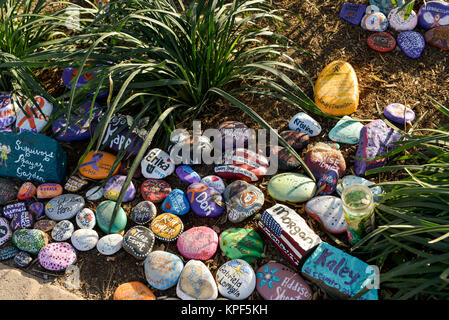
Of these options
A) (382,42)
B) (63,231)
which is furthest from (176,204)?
(382,42)

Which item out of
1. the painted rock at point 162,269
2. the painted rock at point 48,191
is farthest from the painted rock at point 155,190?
the painted rock at point 48,191

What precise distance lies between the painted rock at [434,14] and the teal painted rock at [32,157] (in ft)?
6.50

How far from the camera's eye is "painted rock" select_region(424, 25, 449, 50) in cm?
223

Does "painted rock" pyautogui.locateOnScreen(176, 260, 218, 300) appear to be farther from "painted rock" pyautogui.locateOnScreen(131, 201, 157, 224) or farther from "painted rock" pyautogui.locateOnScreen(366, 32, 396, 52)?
→ "painted rock" pyautogui.locateOnScreen(366, 32, 396, 52)

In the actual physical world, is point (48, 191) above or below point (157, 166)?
below

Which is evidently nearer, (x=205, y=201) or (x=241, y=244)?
(x=241, y=244)

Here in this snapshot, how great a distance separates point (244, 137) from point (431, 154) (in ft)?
2.59

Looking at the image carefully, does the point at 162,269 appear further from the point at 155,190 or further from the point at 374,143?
the point at 374,143

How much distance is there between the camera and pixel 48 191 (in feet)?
6.09

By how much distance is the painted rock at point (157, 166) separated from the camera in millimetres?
1878

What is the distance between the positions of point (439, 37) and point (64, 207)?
2040 mm

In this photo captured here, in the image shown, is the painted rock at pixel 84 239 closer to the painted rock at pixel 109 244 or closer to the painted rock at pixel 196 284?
the painted rock at pixel 109 244

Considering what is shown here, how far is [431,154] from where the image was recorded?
177 centimetres

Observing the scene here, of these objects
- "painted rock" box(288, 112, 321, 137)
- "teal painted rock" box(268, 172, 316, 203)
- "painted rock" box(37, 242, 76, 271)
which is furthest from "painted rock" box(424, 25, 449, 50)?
"painted rock" box(37, 242, 76, 271)
